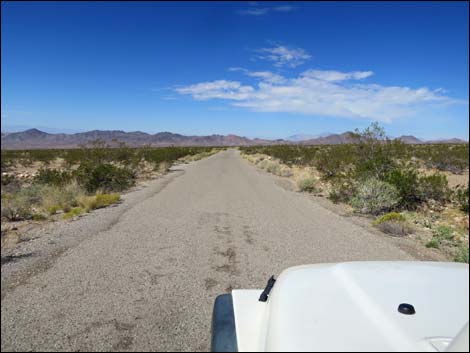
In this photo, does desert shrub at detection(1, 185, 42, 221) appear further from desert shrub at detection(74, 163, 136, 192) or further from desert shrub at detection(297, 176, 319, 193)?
desert shrub at detection(297, 176, 319, 193)

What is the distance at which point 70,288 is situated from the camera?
4426 mm

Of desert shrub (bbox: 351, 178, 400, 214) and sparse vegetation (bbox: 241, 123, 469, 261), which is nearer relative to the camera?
sparse vegetation (bbox: 241, 123, 469, 261)

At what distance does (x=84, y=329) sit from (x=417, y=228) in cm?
815

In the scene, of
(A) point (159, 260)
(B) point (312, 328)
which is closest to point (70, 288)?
(A) point (159, 260)

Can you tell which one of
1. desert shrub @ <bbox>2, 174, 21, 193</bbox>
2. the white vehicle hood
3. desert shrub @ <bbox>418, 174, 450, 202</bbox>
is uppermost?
desert shrub @ <bbox>2, 174, 21, 193</bbox>

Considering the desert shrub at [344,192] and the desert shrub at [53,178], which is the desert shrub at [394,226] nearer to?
the desert shrub at [344,192]

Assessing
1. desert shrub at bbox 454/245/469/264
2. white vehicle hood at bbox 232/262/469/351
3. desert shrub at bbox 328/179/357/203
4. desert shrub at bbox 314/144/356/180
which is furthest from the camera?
desert shrub at bbox 314/144/356/180

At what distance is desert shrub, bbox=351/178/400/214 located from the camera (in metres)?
10.9

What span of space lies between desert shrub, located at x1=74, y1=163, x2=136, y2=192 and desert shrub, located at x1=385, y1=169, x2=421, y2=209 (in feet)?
34.6

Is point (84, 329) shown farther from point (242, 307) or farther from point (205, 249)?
point (205, 249)

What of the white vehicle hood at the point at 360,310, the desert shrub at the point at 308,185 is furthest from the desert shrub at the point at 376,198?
the white vehicle hood at the point at 360,310

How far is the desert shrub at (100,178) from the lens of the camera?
1473cm

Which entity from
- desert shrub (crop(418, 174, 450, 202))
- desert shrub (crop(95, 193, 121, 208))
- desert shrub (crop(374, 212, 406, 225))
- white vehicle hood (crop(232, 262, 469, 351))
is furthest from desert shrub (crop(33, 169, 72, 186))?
white vehicle hood (crop(232, 262, 469, 351))

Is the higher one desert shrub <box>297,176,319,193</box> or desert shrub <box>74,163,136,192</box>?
desert shrub <box>74,163,136,192</box>
